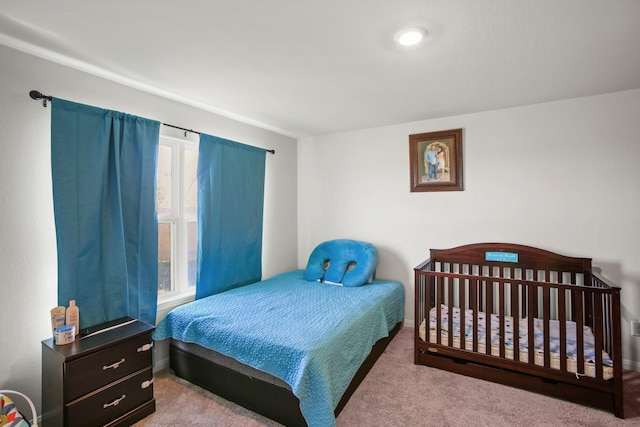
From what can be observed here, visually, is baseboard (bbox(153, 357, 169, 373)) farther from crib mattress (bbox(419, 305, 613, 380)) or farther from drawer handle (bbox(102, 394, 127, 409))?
crib mattress (bbox(419, 305, 613, 380))

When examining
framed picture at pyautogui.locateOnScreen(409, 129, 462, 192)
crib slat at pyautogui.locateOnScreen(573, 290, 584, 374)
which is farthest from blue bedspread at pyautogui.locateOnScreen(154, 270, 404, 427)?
crib slat at pyautogui.locateOnScreen(573, 290, 584, 374)

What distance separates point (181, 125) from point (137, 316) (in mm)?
1629

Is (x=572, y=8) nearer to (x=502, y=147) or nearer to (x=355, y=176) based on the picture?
(x=502, y=147)

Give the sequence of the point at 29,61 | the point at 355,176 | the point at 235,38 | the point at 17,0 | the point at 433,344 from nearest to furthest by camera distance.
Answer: the point at 17,0
the point at 235,38
the point at 29,61
the point at 433,344
the point at 355,176

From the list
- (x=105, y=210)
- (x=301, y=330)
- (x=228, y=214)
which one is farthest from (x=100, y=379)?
(x=228, y=214)

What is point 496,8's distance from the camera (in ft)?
4.66

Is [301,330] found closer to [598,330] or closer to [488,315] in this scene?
[488,315]

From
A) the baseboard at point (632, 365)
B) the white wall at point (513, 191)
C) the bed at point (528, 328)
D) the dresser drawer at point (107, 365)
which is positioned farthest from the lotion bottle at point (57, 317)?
the baseboard at point (632, 365)

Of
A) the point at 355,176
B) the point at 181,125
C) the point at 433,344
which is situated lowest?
the point at 433,344

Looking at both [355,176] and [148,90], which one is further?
[355,176]

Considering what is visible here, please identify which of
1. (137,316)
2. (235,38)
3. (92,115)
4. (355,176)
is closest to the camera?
(235,38)

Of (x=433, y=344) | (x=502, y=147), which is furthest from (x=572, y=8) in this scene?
(x=433, y=344)

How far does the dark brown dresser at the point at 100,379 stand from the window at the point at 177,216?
0.71 meters

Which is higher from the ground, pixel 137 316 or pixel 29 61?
pixel 29 61
